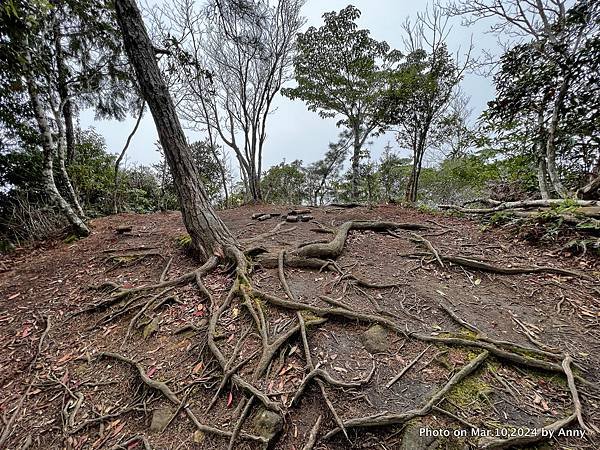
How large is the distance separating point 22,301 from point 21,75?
4.07 meters

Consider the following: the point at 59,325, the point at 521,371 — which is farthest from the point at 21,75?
the point at 521,371

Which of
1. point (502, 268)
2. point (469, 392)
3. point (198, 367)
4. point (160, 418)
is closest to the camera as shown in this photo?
point (469, 392)

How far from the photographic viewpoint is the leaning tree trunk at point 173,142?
3027 mm

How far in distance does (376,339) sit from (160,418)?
5.88ft

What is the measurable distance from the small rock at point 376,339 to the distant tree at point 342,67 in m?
9.20

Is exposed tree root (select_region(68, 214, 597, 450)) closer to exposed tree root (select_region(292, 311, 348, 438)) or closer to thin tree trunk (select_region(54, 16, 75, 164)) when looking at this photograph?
exposed tree root (select_region(292, 311, 348, 438))

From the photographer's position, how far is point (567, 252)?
3283 mm

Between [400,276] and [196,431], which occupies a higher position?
[400,276]

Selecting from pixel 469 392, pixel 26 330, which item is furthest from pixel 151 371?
pixel 469 392

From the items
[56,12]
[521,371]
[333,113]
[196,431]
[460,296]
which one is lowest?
[196,431]

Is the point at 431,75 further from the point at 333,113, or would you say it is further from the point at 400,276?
the point at 400,276

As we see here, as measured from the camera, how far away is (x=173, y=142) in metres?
3.29

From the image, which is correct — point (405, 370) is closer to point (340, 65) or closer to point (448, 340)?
point (448, 340)

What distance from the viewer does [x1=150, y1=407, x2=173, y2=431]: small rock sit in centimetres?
184
